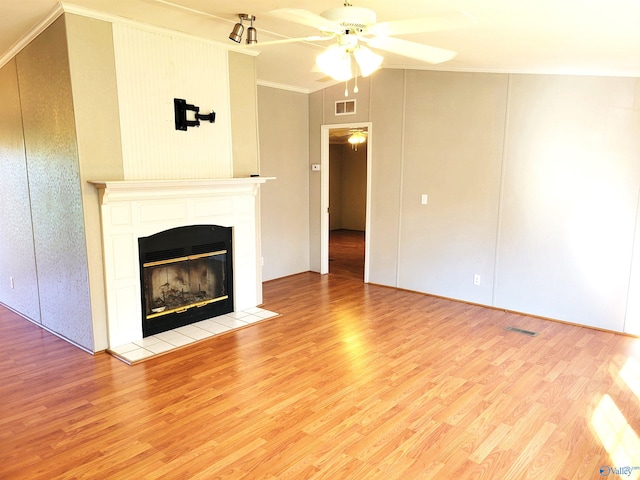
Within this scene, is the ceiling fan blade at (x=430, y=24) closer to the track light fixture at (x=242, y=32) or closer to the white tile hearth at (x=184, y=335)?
the track light fixture at (x=242, y=32)

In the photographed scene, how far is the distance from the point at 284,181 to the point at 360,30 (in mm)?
4040

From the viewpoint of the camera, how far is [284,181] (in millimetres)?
6242

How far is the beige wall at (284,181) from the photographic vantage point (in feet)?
19.5

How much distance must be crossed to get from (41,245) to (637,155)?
5630 millimetres

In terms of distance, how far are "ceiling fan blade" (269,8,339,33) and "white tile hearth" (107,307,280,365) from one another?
2823 mm

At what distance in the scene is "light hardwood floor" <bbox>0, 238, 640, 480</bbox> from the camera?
2.36 m

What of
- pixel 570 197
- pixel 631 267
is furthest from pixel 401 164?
pixel 631 267

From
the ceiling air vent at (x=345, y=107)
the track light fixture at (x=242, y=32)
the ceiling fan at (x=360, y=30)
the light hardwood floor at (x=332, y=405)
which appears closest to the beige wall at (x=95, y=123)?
the light hardwood floor at (x=332, y=405)

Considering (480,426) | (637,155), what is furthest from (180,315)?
(637,155)

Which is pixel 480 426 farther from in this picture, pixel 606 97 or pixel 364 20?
pixel 606 97

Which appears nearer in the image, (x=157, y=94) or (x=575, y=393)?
(x=575, y=393)

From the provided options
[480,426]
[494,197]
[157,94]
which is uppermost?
[157,94]

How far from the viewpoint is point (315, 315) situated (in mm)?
4766

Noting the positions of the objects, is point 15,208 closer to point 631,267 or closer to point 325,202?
point 325,202
